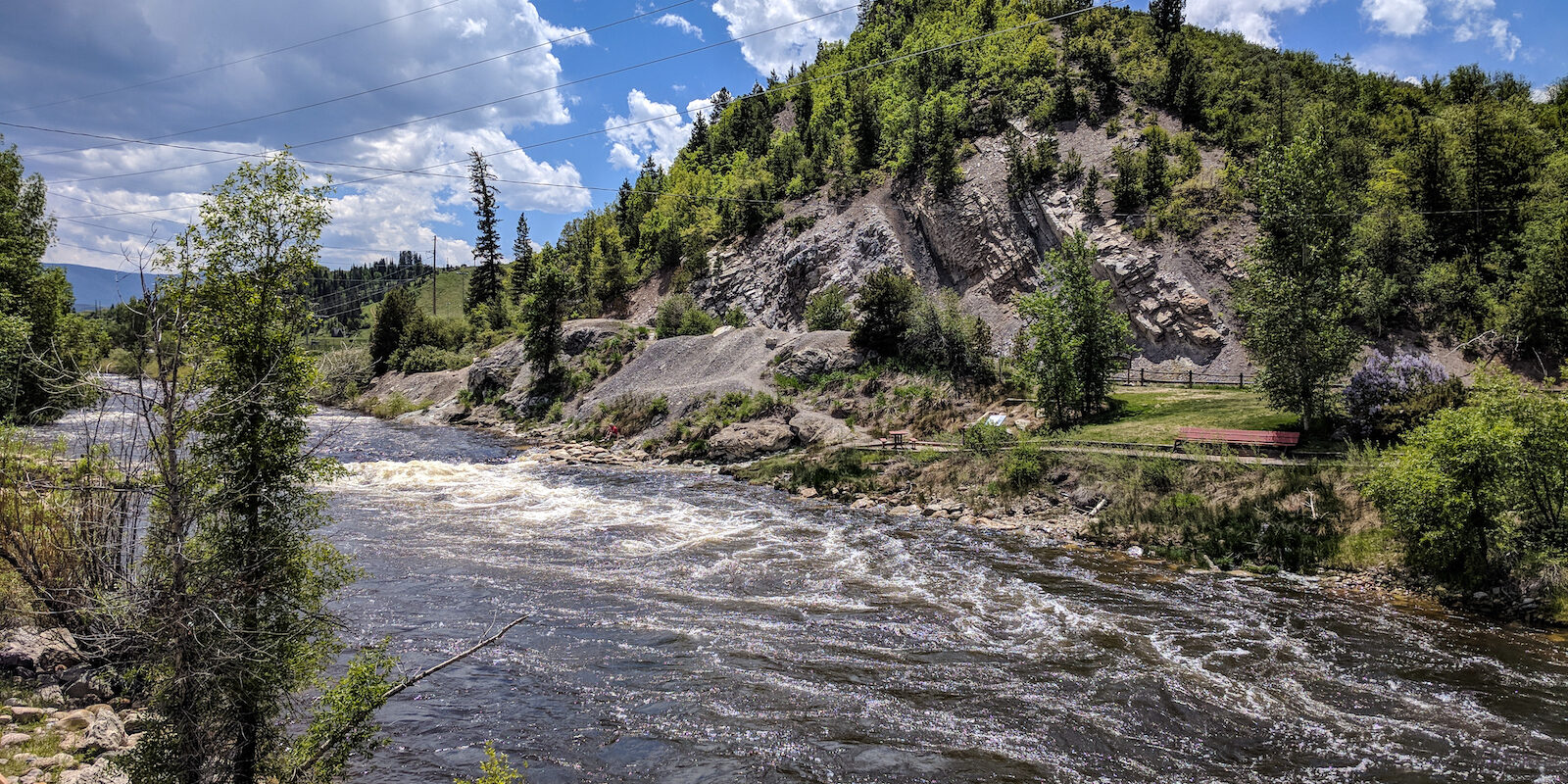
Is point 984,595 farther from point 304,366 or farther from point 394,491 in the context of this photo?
point 394,491

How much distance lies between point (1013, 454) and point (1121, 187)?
1186 inches

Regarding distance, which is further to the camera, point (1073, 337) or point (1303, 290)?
point (1073, 337)

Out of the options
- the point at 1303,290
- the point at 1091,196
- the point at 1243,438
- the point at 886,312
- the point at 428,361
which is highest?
the point at 1091,196

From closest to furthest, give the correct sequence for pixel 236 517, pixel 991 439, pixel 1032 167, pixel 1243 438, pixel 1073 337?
pixel 236 517
pixel 1243 438
pixel 991 439
pixel 1073 337
pixel 1032 167

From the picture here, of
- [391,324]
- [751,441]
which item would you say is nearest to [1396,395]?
[751,441]

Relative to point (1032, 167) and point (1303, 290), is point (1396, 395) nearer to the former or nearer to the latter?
point (1303, 290)

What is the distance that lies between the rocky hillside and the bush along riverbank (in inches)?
333

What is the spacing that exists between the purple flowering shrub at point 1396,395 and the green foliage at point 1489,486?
2.79 metres

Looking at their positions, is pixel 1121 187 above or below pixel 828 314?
Result: above

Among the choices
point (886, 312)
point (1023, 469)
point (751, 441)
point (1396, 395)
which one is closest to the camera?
point (1396, 395)

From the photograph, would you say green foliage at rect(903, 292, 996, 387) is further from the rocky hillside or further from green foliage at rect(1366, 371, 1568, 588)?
green foliage at rect(1366, 371, 1568, 588)

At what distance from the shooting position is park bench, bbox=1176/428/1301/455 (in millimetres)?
22141

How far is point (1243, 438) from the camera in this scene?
900 inches

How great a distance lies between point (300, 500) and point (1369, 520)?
24379 mm
